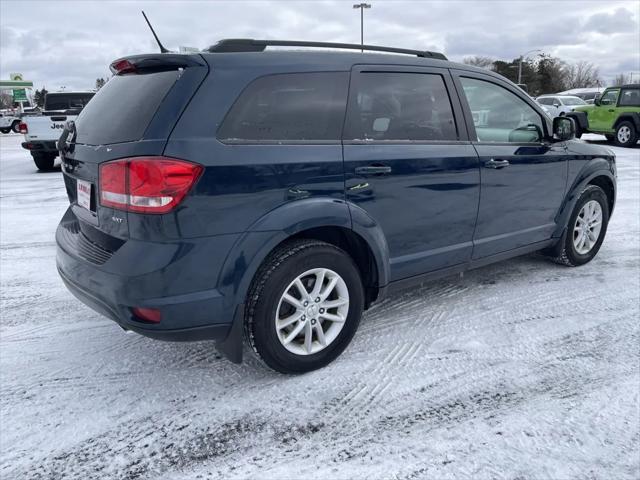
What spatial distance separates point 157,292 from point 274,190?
2.40 ft

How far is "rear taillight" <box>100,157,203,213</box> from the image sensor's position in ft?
7.70

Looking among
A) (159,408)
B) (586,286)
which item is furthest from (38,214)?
(586,286)

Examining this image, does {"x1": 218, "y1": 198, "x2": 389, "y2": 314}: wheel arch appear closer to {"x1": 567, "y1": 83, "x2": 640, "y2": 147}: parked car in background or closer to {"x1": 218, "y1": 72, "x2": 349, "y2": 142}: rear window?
{"x1": 218, "y1": 72, "x2": 349, "y2": 142}: rear window

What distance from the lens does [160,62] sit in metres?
2.61

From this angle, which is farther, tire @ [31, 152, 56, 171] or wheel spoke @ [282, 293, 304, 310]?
tire @ [31, 152, 56, 171]

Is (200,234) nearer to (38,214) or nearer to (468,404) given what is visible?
(468,404)

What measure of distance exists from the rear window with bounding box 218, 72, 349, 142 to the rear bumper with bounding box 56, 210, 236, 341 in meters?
0.59

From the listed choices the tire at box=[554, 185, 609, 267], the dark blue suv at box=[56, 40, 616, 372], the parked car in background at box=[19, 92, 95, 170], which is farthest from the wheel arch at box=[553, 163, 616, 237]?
the parked car in background at box=[19, 92, 95, 170]

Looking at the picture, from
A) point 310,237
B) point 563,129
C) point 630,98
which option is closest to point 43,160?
point 310,237

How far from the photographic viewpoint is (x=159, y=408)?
8.71 feet

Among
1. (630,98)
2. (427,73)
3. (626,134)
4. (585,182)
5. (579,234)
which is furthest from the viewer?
(630,98)

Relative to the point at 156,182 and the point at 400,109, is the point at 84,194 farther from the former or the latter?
the point at 400,109

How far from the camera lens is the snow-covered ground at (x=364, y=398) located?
2.26 m

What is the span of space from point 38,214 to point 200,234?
18.2 ft
